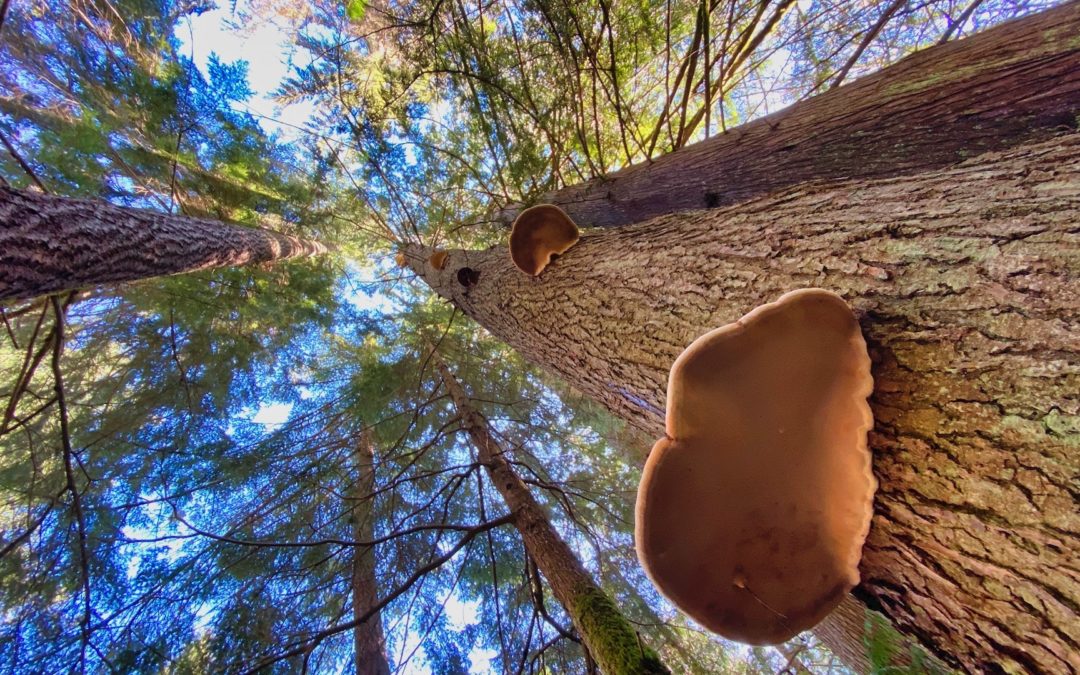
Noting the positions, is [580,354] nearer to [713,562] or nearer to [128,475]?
[713,562]

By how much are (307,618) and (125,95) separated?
5017 mm

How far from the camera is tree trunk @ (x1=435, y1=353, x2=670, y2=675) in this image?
1779 millimetres

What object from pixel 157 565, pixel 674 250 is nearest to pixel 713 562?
pixel 674 250

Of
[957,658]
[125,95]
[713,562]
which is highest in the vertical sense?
[125,95]

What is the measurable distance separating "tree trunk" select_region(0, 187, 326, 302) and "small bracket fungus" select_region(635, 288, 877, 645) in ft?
8.90

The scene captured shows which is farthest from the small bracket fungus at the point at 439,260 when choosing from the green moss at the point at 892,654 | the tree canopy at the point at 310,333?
the green moss at the point at 892,654

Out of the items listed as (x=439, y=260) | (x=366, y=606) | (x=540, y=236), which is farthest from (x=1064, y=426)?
(x=366, y=606)

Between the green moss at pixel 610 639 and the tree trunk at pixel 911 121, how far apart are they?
2.52 metres

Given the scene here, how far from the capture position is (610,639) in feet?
6.16

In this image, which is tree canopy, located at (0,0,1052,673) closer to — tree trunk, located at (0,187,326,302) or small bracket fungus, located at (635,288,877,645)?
tree trunk, located at (0,187,326,302)

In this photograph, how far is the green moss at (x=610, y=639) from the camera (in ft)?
5.69

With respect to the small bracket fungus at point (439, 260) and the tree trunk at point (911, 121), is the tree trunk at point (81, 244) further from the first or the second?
the tree trunk at point (911, 121)

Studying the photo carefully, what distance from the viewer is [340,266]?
25.4 ft

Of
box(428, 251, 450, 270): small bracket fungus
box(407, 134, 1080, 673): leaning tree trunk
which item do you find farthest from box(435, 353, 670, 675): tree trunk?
box(428, 251, 450, 270): small bracket fungus
